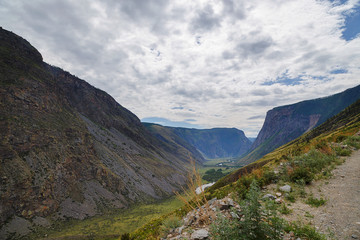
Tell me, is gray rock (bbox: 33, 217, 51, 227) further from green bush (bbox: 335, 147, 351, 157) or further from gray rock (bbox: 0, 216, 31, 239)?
green bush (bbox: 335, 147, 351, 157)

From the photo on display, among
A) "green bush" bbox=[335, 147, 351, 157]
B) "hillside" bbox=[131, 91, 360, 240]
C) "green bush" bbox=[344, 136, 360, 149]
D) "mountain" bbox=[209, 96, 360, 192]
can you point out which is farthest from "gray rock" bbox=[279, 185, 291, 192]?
"green bush" bbox=[344, 136, 360, 149]

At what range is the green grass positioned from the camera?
42.2 metres

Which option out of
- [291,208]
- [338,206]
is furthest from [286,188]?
[338,206]

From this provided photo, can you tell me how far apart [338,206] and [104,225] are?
199ft

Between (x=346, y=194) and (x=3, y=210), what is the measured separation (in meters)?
63.4

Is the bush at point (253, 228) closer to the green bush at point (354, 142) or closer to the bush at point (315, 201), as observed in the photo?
the bush at point (315, 201)

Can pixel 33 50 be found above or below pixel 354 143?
above

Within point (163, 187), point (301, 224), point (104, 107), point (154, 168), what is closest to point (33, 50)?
point (104, 107)

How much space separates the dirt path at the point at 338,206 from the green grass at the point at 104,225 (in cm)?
5160

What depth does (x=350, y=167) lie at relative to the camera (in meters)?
10.4

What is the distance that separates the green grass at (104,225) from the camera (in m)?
42.2

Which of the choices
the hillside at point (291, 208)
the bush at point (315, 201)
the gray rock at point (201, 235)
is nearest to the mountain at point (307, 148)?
the hillside at point (291, 208)

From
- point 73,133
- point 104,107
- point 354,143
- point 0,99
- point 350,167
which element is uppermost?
point 104,107

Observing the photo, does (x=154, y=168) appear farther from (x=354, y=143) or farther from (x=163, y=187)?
(x=354, y=143)
